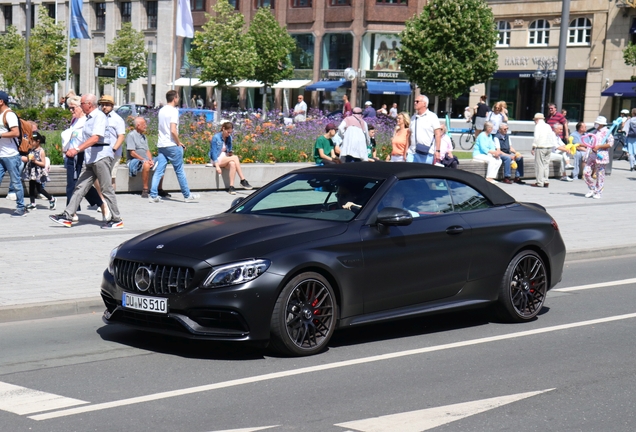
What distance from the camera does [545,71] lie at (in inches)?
2163

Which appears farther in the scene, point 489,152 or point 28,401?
point 489,152

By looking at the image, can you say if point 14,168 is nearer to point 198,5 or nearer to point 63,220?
point 63,220

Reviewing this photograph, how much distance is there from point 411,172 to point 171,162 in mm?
9573

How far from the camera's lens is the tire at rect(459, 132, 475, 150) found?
119 feet

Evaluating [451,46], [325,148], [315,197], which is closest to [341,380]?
[315,197]

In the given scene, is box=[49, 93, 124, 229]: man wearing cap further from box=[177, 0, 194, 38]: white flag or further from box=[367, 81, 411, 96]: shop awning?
box=[367, 81, 411, 96]: shop awning

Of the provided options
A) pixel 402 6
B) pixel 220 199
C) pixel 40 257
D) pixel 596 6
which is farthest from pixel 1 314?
pixel 402 6

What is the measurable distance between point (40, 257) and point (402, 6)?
58628mm

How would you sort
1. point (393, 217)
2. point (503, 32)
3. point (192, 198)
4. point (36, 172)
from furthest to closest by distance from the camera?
point (503, 32)
point (192, 198)
point (36, 172)
point (393, 217)

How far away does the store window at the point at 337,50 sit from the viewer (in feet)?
224

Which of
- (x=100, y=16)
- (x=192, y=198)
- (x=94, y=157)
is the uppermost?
(x=100, y=16)

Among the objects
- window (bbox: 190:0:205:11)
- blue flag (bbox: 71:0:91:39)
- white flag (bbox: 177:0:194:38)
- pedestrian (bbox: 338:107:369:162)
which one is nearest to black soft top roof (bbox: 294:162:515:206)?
pedestrian (bbox: 338:107:369:162)

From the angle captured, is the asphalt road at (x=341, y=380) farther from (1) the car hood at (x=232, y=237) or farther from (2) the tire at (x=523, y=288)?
(1) the car hood at (x=232, y=237)

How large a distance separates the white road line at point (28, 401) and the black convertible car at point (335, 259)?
117cm
